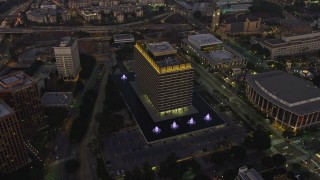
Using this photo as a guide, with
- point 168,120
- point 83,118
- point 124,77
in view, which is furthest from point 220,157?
point 124,77

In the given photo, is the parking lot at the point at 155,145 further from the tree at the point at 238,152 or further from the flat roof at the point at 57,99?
the flat roof at the point at 57,99

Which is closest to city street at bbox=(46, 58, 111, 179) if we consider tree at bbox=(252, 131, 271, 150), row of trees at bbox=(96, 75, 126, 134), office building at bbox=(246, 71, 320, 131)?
row of trees at bbox=(96, 75, 126, 134)

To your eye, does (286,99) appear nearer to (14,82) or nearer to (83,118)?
(83,118)

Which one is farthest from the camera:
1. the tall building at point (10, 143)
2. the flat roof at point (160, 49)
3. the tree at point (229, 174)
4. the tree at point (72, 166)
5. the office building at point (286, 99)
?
the flat roof at point (160, 49)

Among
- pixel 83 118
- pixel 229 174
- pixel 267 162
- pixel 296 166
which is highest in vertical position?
pixel 83 118

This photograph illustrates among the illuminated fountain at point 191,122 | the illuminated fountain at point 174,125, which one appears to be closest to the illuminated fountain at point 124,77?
the illuminated fountain at point 174,125

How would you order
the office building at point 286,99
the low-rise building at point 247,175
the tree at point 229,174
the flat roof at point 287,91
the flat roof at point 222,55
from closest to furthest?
the low-rise building at point 247,175, the tree at point 229,174, the office building at point 286,99, the flat roof at point 287,91, the flat roof at point 222,55

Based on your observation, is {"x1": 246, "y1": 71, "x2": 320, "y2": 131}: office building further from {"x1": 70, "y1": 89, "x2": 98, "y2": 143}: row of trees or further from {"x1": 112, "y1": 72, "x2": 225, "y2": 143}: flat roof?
{"x1": 70, "y1": 89, "x2": 98, "y2": 143}: row of trees
